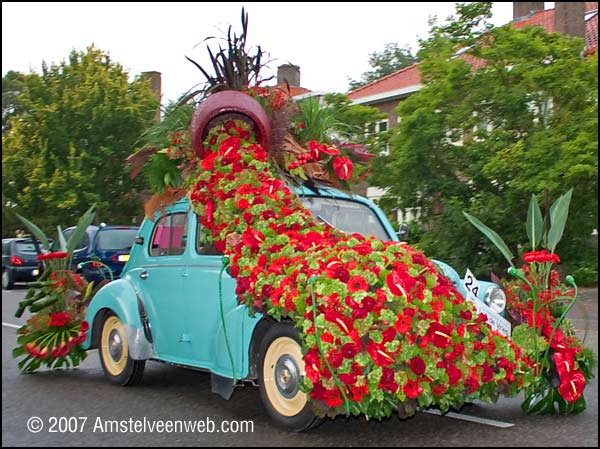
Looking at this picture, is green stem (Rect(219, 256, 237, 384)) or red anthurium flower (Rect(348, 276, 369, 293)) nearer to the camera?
red anthurium flower (Rect(348, 276, 369, 293))

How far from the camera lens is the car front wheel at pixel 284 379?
520cm

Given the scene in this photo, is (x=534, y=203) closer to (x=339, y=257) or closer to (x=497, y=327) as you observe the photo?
(x=497, y=327)

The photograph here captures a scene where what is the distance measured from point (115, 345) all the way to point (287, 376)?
2.60m

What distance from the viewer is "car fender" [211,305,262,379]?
559 cm

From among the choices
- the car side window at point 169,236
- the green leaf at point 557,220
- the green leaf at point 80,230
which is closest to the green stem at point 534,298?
the green leaf at point 557,220

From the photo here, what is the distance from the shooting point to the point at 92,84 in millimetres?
33562

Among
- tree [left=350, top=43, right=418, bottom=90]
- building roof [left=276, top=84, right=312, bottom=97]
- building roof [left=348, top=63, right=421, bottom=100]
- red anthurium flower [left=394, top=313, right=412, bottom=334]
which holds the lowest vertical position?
red anthurium flower [left=394, top=313, right=412, bottom=334]

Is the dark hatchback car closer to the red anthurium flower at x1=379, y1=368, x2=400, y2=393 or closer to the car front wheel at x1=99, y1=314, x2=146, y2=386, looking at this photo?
the car front wheel at x1=99, y1=314, x2=146, y2=386

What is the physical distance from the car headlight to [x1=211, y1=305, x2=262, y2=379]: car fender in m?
1.76

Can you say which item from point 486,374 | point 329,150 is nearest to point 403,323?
point 486,374

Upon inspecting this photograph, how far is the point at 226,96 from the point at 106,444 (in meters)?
2.84

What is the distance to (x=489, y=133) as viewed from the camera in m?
17.9

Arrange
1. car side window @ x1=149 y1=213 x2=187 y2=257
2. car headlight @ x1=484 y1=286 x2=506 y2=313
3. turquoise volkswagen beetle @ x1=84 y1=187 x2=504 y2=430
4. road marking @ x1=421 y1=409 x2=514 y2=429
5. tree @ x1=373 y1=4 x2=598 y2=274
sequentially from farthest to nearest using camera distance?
tree @ x1=373 y1=4 x2=598 y2=274, car side window @ x1=149 y1=213 x2=187 y2=257, car headlight @ x1=484 y1=286 x2=506 y2=313, road marking @ x1=421 y1=409 x2=514 y2=429, turquoise volkswagen beetle @ x1=84 y1=187 x2=504 y2=430

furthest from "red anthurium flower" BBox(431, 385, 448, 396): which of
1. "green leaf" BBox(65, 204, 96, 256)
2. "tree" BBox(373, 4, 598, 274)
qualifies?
"tree" BBox(373, 4, 598, 274)
